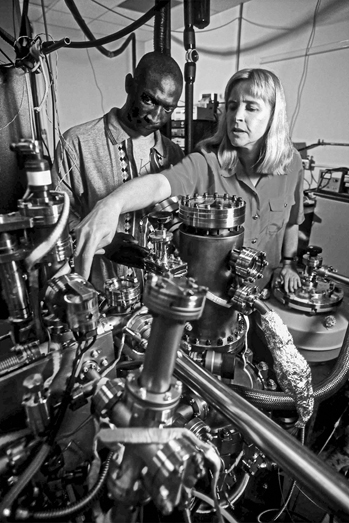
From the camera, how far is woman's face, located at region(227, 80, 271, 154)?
3.36 ft

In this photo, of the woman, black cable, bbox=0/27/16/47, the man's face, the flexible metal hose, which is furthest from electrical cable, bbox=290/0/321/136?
the flexible metal hose

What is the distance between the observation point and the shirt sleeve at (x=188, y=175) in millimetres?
991

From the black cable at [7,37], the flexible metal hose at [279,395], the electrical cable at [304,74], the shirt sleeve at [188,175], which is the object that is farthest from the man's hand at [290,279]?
the electrical cable at [304,74]

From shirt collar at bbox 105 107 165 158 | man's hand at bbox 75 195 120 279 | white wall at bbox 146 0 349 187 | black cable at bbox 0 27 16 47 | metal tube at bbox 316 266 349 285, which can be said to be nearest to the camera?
man's hand at bbox 75 195 120 279

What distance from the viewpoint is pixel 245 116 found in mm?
1026

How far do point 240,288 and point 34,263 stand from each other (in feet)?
1.29

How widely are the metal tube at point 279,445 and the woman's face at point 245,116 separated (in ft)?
2.65

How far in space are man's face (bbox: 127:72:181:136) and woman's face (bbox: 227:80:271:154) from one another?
0.68 ft

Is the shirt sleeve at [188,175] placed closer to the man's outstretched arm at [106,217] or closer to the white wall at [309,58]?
the man's outstretched arm at [106,217]

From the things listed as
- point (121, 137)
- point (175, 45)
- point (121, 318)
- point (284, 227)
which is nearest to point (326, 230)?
point (284, 227)

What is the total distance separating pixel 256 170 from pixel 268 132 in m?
0.13

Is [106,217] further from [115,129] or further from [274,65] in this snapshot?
[274,65]

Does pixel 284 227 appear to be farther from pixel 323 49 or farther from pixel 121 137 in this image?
pixel 323 49

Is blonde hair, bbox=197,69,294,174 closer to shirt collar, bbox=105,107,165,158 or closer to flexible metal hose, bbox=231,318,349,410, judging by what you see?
shirt collar, bbox=105,107,165,158
